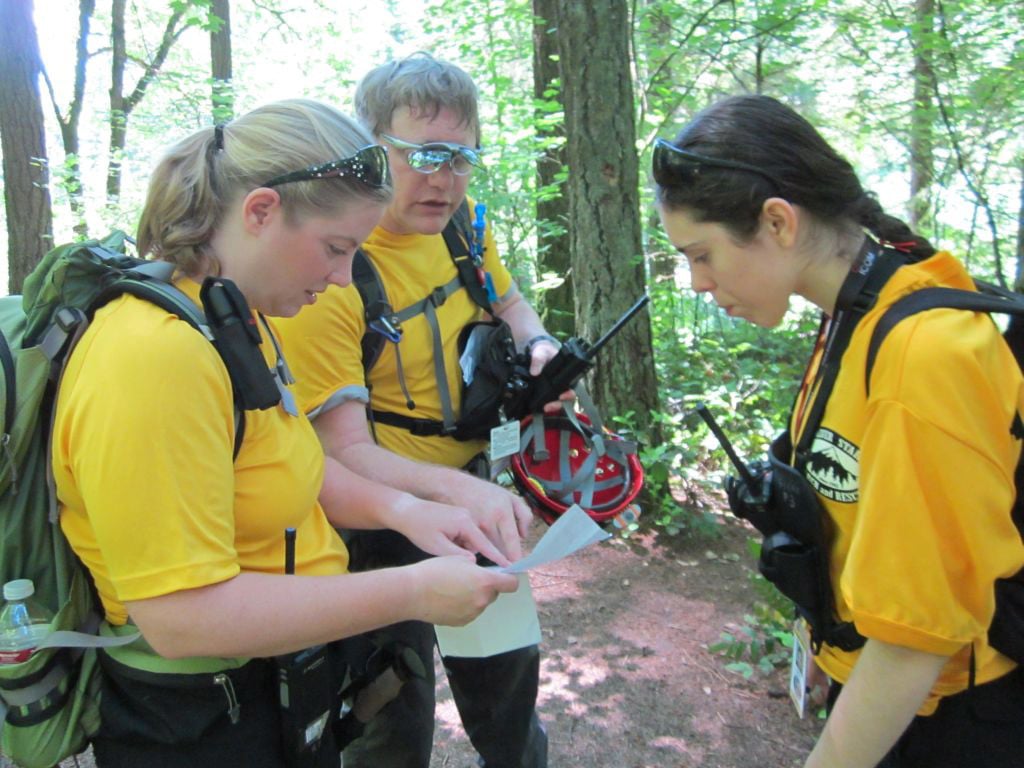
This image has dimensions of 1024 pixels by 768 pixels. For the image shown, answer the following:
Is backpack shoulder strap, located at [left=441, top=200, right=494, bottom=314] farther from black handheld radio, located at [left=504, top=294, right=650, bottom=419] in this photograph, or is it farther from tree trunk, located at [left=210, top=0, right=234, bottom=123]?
tree trunk, located at [left=210, top=0, right=234, bottom=123]

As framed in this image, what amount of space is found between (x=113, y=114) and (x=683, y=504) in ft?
34.5

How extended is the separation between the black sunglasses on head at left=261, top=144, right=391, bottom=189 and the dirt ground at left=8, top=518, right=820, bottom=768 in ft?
8.93

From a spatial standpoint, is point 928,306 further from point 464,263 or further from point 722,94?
point 722,94

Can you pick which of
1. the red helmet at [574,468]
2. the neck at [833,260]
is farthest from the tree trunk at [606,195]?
the neck at [833,260]

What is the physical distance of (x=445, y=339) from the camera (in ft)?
8.30

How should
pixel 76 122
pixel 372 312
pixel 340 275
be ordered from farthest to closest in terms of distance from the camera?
1. pixel 76 122
2. pixel 372 312
3. pixel 340 275

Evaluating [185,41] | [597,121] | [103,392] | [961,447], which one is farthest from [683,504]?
[185,41]

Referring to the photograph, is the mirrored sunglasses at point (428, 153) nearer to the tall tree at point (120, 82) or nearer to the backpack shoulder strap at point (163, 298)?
the backpack shoulder strap at point (163, 298)

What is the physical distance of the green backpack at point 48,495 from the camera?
136 cm

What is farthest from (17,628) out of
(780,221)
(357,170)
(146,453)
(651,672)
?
(651,672)

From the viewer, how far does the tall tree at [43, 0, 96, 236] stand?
958 cm

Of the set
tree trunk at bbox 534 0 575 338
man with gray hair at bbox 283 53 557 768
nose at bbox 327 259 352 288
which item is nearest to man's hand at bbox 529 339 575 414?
man with gray hair at bbox 283 53 557 768

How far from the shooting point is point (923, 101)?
7.09 m

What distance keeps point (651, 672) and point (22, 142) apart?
8.62m
